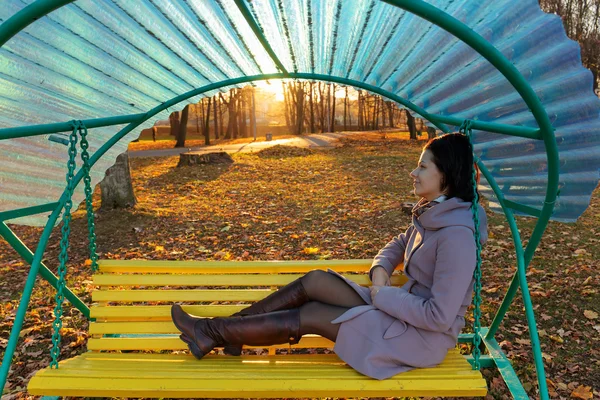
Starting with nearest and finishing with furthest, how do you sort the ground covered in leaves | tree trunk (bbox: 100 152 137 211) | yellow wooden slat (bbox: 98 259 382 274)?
yellow wooden slat (bbox: 98 259 382 274), the ground covered in leaves, tree trunk (bbox: 100 152 137 211)

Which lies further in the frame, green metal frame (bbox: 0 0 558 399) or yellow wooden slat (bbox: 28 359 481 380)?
yellow wooden slat (bbox: 28 359 481 380)

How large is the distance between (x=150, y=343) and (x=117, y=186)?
5.41 m

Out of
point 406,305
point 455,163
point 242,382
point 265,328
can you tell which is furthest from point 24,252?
point 455,163

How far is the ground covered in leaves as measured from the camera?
379cm

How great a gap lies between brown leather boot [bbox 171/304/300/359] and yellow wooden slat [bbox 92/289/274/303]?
1.33 feet

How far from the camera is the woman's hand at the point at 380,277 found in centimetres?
294

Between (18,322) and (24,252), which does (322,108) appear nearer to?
(24,252)

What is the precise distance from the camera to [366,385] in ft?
7.33

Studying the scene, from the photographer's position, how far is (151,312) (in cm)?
305

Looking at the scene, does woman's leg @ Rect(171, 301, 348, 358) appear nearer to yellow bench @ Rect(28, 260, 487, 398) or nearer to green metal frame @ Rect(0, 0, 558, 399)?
yellow bench @ Rect(28, 260, 487, 398)

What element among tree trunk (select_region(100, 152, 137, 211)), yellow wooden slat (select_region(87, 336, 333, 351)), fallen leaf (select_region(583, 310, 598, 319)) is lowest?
fallen leaf (select_region(583, 310, 598, 319))

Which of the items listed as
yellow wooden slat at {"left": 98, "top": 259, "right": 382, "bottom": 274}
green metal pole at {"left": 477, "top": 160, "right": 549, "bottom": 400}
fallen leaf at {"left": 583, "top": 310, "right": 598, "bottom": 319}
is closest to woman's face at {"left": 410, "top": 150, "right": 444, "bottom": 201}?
green metal pole at {"left": 477, "top": 160, "right": 549, "bottom": 400}

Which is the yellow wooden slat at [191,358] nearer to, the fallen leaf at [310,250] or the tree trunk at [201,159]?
the fallen leaf at [310,250]

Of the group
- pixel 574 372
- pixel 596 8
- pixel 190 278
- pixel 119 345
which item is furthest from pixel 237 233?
pixel 596 8
